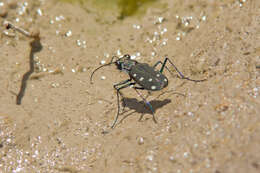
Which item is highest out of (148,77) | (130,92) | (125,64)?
(125,64)

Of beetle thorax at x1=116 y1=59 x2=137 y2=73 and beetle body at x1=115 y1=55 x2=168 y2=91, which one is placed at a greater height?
beetle thorax at x1=116 y1=59 x2=137 y2=73

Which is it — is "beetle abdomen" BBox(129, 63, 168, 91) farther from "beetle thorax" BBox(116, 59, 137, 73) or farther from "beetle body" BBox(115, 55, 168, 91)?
"beetle thorax" BBox(116, 59, 137, 73)

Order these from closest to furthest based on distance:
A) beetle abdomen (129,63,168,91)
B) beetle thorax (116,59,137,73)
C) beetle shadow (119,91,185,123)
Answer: beetle abdomen (129,63,168,91), beetle shadow (119,91,185,123), beetle thorax (116,59,137,73)

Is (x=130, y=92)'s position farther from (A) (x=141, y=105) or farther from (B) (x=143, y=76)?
(B) (x=143, y=76)

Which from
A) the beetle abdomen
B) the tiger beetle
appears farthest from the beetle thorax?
the beetle abdomen

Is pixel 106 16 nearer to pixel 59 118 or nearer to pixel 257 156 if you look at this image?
pixel 59 118

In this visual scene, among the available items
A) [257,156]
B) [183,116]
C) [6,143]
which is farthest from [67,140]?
[257,156]

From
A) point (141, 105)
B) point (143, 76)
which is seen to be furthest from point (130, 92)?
point (143, 76)

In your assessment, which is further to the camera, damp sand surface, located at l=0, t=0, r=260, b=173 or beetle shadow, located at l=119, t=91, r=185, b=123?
beetle shadow, located at l=119, t=91, r=185, b=123
